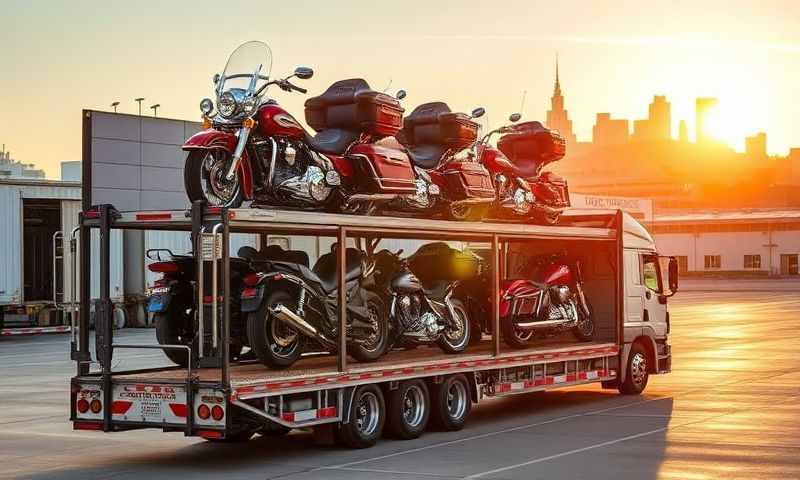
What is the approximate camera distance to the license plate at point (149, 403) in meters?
12.9

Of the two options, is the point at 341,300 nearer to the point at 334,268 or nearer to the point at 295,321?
the point at 295,321

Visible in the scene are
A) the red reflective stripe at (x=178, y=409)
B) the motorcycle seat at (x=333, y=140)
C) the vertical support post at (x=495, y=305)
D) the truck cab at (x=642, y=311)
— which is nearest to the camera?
the red reflective stripe at (x=178, y=409)

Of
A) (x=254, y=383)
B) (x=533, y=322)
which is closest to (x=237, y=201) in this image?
(x=254, y=383)

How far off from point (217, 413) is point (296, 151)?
11.1 feet

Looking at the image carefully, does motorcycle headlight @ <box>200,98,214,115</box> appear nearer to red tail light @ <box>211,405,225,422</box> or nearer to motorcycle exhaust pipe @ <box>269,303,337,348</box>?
motorcycle exhaust pipe @ <box>269,303,337,348</box>

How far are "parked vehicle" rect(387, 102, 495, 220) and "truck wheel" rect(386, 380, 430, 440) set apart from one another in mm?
2480

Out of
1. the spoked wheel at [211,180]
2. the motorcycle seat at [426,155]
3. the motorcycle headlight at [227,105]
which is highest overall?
the motorcycle headlight at [227,105]

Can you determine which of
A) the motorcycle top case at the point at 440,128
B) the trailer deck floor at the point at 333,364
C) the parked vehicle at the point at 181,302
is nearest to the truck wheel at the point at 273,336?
the trailer deck floor at the point at 333,364

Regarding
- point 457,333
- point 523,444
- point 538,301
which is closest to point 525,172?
point 538,301

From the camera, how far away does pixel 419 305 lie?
661 inches

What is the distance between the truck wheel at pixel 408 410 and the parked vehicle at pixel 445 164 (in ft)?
8.14

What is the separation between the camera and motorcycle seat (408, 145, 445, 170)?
56.9ft

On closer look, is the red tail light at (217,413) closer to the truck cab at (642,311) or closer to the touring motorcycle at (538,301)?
the touring motorcycle at (538,301)

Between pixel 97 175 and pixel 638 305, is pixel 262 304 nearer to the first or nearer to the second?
pixel 97 175
